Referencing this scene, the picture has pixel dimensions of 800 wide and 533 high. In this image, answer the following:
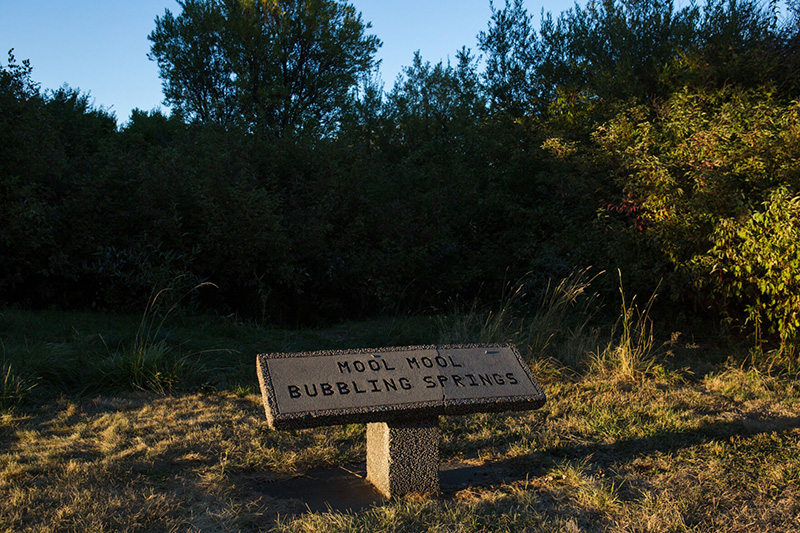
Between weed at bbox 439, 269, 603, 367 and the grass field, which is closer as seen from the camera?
the grass field

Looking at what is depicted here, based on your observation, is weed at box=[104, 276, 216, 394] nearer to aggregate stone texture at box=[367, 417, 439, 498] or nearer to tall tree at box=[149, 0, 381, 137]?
aggregate stone texture at box=[367, 417, 439, 498]

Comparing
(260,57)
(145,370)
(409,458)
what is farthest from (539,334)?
(260,57)

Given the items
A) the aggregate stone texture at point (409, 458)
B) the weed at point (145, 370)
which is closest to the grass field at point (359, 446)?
the weed at point (145, 370)

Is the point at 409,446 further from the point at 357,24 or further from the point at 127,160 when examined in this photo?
the point at 357,24

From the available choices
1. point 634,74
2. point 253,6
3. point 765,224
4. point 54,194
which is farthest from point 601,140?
point 253,6

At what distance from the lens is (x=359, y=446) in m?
4.77

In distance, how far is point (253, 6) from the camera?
19.5 m

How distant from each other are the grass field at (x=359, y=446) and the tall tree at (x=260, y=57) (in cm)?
1278

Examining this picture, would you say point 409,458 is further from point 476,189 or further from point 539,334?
point 476,189

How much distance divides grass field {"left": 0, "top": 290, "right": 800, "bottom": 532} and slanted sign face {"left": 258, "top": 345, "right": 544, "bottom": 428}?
1.65 ft

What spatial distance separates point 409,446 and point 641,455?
1.68 metres

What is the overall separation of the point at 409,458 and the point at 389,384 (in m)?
0.44

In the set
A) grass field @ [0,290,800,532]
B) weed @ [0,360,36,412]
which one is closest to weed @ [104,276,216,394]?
grass field @ [0,290,800,532]

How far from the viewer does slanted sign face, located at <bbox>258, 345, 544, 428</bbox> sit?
357 cm
